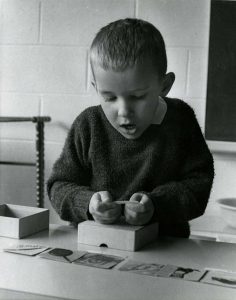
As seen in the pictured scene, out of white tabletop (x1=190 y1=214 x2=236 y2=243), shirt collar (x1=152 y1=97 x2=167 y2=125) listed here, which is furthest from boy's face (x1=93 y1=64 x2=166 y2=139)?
white tabletop (x1=190 y1=214 x2=236 y2=243)

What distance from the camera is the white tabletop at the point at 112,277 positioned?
66 cm

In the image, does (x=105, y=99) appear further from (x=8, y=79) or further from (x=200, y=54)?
(x=8, y=79)

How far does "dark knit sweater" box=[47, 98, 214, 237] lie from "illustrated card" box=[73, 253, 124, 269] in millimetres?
245

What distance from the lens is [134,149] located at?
1.13 metres

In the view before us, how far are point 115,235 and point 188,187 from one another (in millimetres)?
224

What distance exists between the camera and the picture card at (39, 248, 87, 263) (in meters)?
0.81

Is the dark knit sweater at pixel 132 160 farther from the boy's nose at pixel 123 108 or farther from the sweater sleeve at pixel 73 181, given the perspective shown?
the boy's nose at pixel 123 108

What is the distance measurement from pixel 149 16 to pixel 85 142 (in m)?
1.37

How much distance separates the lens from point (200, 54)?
232 centimetres

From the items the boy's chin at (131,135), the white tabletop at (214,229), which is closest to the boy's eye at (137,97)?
the boy's chin at (131,135)

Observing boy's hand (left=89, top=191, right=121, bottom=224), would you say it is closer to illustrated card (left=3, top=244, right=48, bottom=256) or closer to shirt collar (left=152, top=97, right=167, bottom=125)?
illustrated card (left=3, top=244, right=48, bottom=256)

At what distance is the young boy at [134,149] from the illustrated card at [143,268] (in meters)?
0.14

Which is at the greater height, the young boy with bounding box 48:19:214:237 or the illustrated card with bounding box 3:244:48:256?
the young boy with bounding box 48:19:214:237

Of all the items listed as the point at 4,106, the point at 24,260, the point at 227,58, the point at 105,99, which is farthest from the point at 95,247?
the point at 4,106
